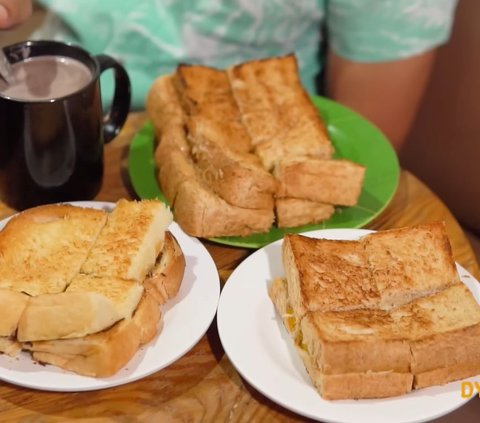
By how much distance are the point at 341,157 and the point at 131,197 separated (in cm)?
40

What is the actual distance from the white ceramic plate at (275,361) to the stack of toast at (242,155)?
117mm

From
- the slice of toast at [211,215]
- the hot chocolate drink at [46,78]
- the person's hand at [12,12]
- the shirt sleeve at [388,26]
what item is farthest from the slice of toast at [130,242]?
the shirt sleeve at [388,26]

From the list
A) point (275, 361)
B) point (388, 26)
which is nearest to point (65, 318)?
point (275, 361)

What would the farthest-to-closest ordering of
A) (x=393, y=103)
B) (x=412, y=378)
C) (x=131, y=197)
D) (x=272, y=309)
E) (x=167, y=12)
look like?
1. (x=393, y=103)
2. (x=167, y=12)
3. (x=131, y=197)
4. (x=272, y=309)
5. (x=412, y=378)

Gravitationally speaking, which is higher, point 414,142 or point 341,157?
point 341,157

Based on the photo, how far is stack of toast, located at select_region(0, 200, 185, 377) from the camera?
868 mm

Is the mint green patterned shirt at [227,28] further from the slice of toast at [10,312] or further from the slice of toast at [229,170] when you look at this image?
the slice of toast at [10,312]

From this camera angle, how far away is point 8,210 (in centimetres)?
120

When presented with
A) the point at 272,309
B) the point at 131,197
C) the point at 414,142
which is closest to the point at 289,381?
the point at 272,309

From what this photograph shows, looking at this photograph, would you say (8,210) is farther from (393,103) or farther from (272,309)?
(393,103)

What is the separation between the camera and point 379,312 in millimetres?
955

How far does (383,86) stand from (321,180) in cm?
57

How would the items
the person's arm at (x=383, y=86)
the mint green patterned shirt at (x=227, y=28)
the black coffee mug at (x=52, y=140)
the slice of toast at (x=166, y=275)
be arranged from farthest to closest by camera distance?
the person's arm at (x=383, y=86)
the mint green patterned shirt at (x=227, y=28)
the black coffee mug at (x=52, y=140)
the slice of toast at (x=166, y=275)

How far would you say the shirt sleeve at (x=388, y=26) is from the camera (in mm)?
1537
